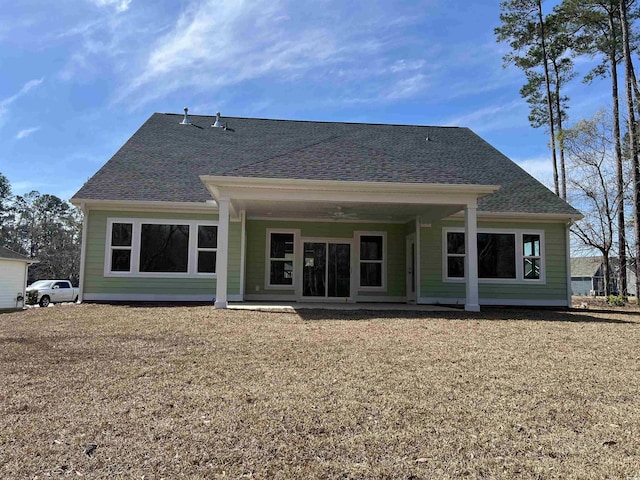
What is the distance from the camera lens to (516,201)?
13492mm

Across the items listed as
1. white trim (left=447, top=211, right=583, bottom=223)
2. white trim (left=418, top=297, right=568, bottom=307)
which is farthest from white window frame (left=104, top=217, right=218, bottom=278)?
white trim (left=447, top=211, right=583, bottom=223)

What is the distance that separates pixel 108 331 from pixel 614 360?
6965mm

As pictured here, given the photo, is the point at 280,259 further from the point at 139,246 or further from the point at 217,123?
the point at 217,123

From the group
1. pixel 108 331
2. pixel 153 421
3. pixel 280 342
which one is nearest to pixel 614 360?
pixel 280 342

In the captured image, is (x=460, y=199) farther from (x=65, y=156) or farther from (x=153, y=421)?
(x=65, y=156)

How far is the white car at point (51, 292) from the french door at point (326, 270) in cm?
1370

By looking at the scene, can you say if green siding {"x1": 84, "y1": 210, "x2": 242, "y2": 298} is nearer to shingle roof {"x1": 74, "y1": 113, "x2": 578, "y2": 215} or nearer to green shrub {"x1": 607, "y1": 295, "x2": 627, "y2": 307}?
shingle roof {"x1": 74, "y1": 113, "x2": 578, "y2": 215}

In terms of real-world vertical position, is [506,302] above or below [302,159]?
below

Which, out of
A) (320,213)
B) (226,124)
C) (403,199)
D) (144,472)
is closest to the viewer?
(144,472)

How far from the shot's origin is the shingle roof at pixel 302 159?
33.5 ft

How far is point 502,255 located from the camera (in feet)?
43.8

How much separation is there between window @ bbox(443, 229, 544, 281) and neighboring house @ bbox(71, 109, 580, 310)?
0.03m

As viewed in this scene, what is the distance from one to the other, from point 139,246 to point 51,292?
13172mm

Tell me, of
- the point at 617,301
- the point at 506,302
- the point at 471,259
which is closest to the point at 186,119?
the point at 471,259
